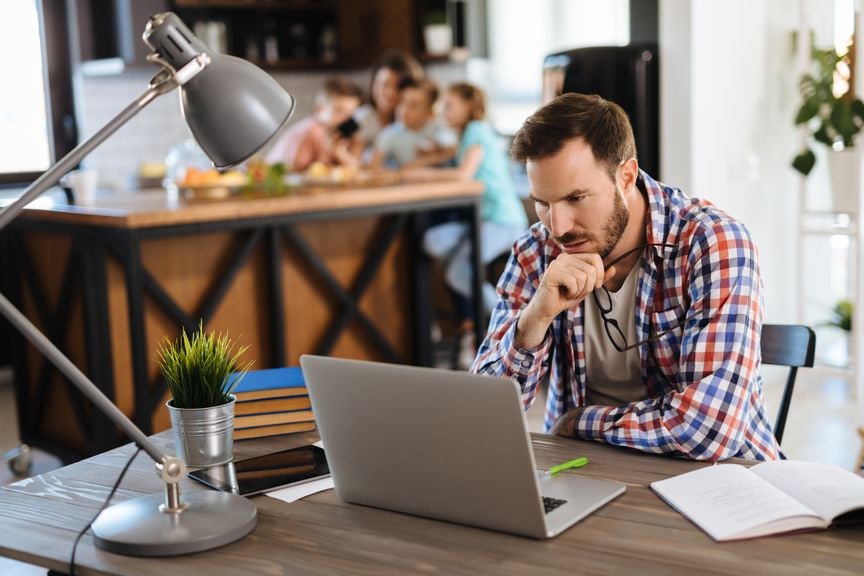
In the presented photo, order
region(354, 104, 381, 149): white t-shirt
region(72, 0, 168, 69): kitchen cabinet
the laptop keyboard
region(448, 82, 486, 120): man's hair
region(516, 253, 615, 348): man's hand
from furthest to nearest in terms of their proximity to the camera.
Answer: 1. region(354, 104, 381, 149): white t-shirt
2. region(72, 0, 168, 69): kitchen cabinet
3. region(448, 82, 486, 120): man's hair
4. region(516, 253, 615, 348): man's hand
5. the laptop keyboard

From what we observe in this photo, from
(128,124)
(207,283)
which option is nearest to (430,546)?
(207,283)

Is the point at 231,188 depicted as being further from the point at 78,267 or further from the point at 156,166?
the point at 156,166

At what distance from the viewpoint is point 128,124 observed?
678 centimetres

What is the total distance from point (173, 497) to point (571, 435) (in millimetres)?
749

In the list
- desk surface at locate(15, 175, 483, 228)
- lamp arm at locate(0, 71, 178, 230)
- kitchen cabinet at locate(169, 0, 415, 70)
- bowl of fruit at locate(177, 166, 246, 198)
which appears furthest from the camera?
kitchen cabinet at locate(169, 0, 415, 70)

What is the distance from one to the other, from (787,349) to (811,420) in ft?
8.12

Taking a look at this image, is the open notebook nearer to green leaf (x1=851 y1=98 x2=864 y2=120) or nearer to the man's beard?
the man's beard

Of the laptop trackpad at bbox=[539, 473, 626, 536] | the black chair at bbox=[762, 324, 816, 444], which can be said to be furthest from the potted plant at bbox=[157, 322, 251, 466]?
the black chair at bbox=[762, 324, 816, 444]

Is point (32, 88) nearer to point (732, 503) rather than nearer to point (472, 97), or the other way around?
point (472, 97)

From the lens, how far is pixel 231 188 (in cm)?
454

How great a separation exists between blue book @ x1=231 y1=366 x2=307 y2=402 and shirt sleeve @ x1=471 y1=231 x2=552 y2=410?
356 mm

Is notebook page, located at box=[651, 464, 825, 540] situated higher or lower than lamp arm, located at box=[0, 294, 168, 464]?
lower

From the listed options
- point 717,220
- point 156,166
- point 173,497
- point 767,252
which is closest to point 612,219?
point 717,220

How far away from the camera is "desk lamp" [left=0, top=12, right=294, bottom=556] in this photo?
4.59 ft
